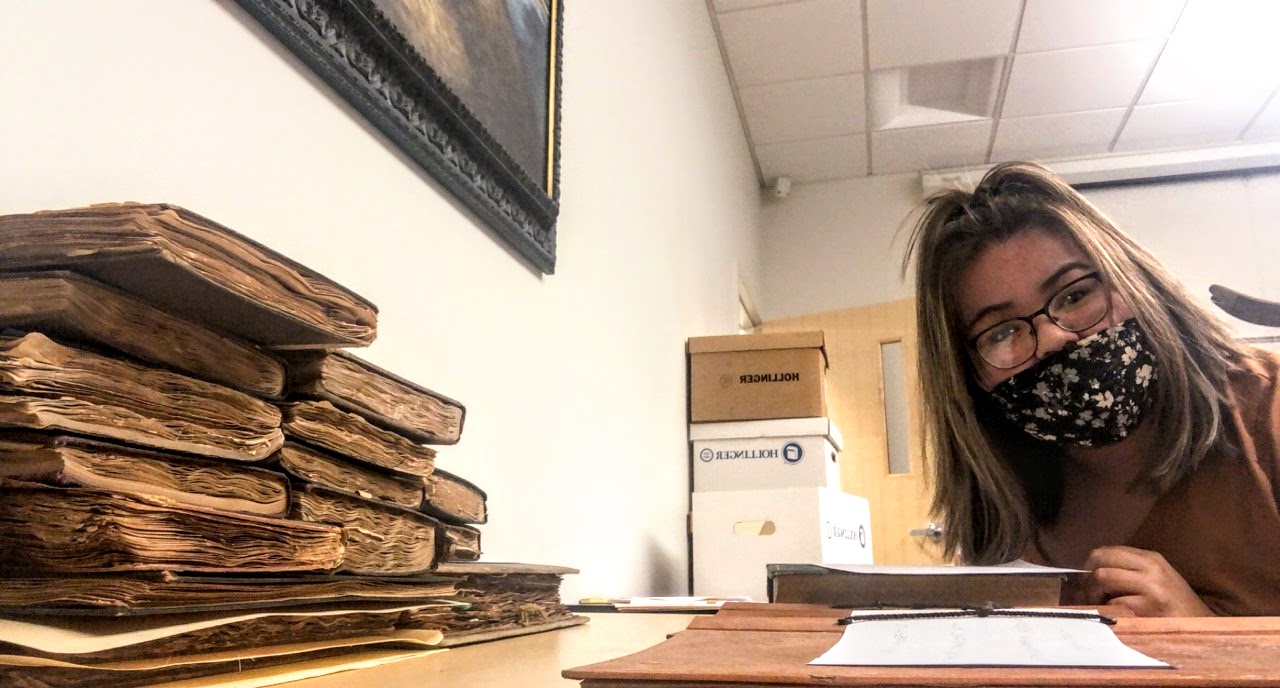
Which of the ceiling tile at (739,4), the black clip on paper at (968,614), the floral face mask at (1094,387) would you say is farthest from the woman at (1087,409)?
the ceiling tile at (739,4)

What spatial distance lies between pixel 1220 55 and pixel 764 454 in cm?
242

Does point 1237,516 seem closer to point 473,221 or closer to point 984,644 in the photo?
point 984,644

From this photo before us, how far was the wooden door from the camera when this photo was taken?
3242 millimetres

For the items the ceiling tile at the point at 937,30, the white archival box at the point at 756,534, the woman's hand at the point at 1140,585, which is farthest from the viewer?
the ceiling tile at the point at 937,30

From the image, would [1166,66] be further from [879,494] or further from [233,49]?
[233,49]

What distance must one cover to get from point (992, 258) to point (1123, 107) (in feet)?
9.06

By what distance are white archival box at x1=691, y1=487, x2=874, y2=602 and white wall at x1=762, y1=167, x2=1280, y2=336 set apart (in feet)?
5.90

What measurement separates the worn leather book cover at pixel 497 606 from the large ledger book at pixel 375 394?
119 mm

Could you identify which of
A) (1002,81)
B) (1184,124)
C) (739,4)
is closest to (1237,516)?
(739,4)

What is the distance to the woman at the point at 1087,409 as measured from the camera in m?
1.05

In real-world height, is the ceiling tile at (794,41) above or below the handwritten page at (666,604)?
above

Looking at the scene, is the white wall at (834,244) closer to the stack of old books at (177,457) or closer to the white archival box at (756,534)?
the white archival box at (756,534)

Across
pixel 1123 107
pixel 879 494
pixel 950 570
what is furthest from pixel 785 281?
pixel 950 570

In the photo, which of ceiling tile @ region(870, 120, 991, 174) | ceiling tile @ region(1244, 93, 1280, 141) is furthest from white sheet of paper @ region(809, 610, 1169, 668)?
ceiling tile @ region(1244, 93, 1280, 141)
